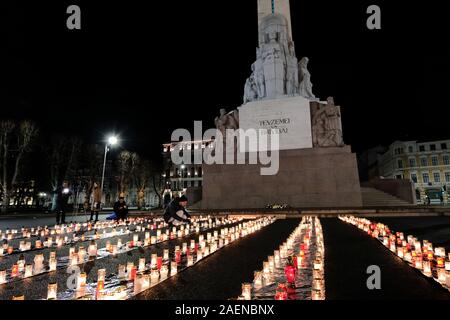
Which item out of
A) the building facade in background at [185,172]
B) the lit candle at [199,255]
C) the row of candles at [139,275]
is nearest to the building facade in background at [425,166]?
the building facade in background at [185,172]

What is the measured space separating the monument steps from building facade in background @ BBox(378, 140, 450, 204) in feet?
123

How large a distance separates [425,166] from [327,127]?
4505 cm

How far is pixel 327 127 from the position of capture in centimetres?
2370

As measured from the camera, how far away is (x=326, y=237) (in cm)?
873

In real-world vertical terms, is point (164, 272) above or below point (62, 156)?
below

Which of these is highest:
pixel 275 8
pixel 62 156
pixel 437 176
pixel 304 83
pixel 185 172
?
pixel 275 8

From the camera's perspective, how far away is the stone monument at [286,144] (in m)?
22.0

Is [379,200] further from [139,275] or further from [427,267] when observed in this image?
[139,275]

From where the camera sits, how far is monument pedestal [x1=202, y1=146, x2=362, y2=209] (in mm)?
21688

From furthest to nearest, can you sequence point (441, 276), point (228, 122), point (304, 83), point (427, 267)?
point (304, 83)
point (228, 122)
point (427, 267)
point (441, 276)

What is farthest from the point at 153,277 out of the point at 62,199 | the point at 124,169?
the point at 124,169

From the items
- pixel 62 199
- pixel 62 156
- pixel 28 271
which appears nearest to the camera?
pixel 28 271

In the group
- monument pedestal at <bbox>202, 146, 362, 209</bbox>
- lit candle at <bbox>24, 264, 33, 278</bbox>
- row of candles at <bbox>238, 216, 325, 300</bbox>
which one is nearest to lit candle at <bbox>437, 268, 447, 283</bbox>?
row of candles at <bbox>238, 216, 325, 300</bbox>
